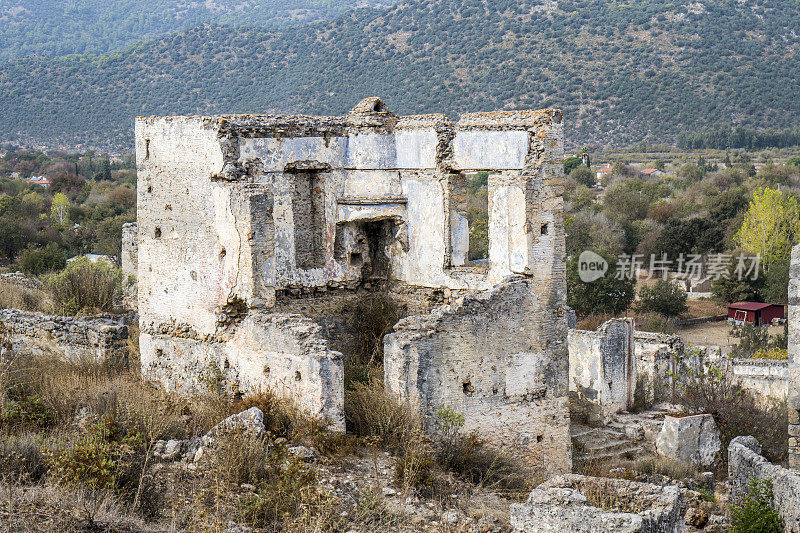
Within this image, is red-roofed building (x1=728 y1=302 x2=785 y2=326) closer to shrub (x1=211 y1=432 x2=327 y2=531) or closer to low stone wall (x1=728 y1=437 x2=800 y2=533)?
low stone wall (x1=728 y1=437 x2=800 y2=533)

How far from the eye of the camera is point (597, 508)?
8664 millimetres

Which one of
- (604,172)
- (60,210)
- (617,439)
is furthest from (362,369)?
(604,172)

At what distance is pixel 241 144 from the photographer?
44.1 ft

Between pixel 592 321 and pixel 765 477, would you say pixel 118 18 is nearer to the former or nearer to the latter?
pixel 592 321

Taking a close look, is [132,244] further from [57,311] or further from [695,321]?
[695,321]

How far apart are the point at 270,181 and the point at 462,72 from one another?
Answer: 137ft

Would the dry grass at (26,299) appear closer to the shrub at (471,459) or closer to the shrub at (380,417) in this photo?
the shrub at (380,417)

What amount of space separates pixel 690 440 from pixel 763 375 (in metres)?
7.35

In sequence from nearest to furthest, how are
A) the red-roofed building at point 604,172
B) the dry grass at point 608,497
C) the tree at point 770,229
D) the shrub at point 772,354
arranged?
1. the dry grass at point 608,497
2. the shrub at point 772,354
3. the tree at point 770,229
4. the red-roofed building at point 604,172

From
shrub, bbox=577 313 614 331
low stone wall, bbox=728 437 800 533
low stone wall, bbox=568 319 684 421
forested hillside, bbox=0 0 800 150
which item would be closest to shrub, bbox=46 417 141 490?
low stone wall, bbox=728 437 800 533

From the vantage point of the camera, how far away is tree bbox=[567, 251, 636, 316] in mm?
34750

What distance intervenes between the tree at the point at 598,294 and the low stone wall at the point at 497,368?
21.4 metres

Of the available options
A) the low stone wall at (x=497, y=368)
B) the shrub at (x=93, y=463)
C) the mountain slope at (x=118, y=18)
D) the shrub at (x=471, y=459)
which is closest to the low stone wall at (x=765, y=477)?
the shrub at (x=471, y=459)

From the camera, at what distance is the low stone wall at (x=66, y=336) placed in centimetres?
1498
